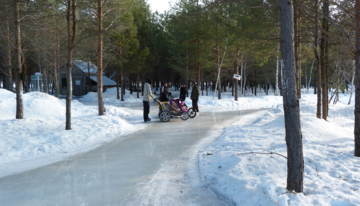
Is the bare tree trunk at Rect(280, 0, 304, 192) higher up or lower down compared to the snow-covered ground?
higher up

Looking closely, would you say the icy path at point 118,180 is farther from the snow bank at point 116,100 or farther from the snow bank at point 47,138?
the snow bank at point 116,100

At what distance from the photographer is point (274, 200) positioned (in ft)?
13.6

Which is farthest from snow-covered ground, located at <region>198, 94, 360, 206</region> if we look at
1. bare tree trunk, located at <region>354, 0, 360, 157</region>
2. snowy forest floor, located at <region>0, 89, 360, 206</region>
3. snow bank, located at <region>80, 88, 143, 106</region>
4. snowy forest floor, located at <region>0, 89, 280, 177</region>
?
snow bank, located at <region>80, 88, 143, 106</region>

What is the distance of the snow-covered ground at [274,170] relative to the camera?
4312mm

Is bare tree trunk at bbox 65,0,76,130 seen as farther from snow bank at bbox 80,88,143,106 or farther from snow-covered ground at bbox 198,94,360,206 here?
snow bank at bbox 80,88,143,106

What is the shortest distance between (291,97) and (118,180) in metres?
3.31

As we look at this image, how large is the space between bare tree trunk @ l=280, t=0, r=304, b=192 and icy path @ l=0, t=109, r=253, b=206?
119 cm

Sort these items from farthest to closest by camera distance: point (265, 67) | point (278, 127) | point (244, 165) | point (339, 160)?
point (265, 67) → point (278, 127) → point (339, 160) → point (244, 165)

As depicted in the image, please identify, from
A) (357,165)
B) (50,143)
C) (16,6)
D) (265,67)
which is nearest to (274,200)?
(357,165)

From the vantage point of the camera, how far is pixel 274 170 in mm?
5547

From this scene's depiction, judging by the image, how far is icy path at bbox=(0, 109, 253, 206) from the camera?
4.74m

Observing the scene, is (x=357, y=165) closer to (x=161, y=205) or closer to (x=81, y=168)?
(x=161, y=205)

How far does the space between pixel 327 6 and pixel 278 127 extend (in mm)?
4805

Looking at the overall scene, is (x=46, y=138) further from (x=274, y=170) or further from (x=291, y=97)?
(x=291, y=97)
